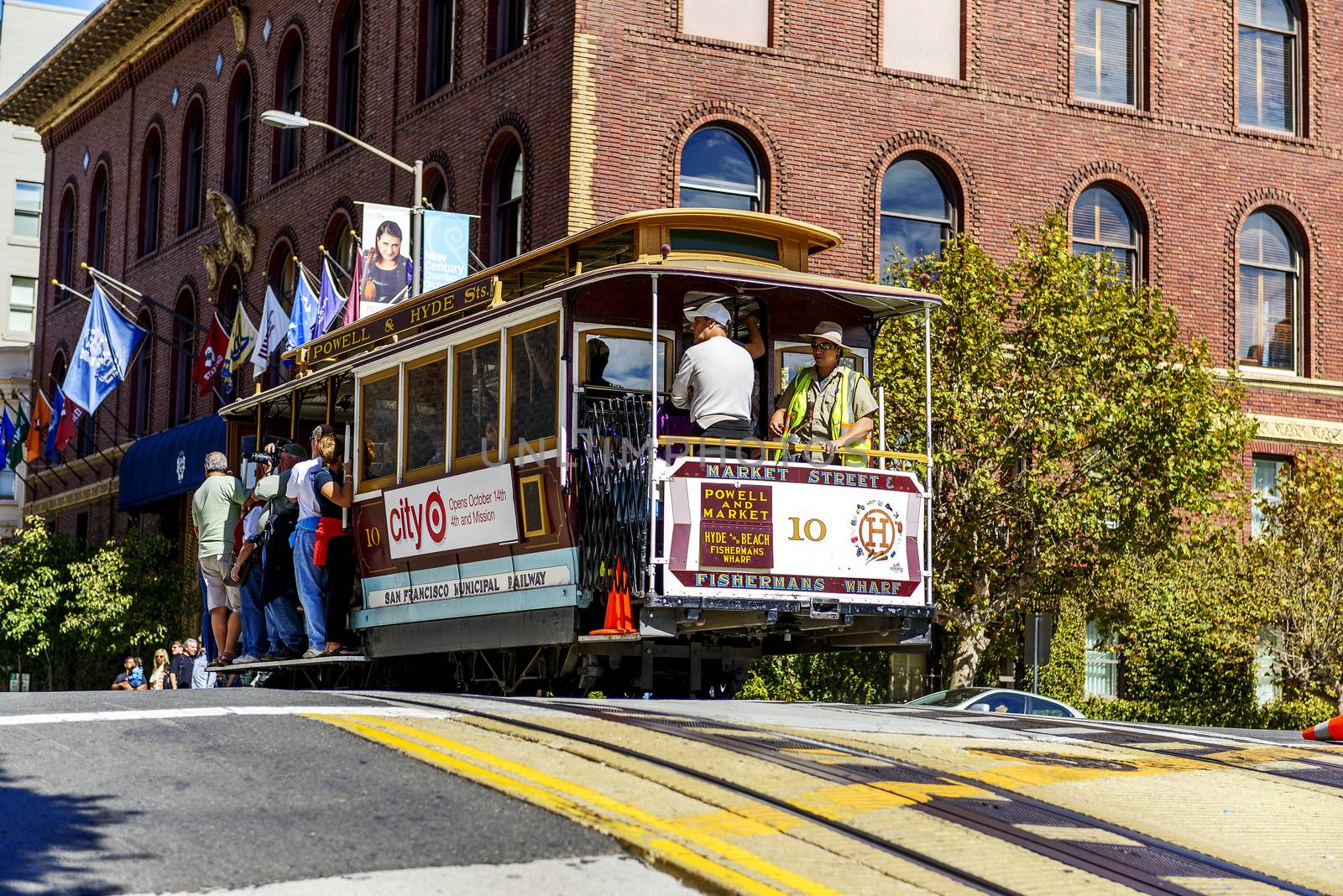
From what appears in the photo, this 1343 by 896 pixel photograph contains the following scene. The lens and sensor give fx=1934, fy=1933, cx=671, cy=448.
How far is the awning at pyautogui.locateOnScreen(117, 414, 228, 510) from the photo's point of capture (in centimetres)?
3384

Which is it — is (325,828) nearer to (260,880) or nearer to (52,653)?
(260,880)

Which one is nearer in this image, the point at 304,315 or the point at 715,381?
the point at 715,381

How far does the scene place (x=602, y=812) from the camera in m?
8.02

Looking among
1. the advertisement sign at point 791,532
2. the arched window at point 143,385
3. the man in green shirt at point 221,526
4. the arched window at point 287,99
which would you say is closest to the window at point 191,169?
the arched window at point 143,385

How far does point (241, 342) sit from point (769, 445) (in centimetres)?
2119

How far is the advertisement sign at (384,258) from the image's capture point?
2620 cm

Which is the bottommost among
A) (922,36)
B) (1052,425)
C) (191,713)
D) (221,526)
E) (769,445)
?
(191,713)

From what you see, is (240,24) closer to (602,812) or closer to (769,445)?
(769,445)

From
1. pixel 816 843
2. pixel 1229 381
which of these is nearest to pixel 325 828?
pixel 816 843

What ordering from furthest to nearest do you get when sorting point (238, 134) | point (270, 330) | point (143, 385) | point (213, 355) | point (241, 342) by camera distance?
1. point (143, 385)
2. point (238, 134)
3. point (213, 355)
4. point (241, 342)
5. point (270, 330)

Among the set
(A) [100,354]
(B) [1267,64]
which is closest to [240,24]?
(A) [100,354]

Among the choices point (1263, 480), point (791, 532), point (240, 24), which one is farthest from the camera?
point (240, 24)

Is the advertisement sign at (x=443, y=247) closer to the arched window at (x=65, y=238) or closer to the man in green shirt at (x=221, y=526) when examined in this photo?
the man in green shirt at (x=221, y=526)

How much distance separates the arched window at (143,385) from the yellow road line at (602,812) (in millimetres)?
35557
